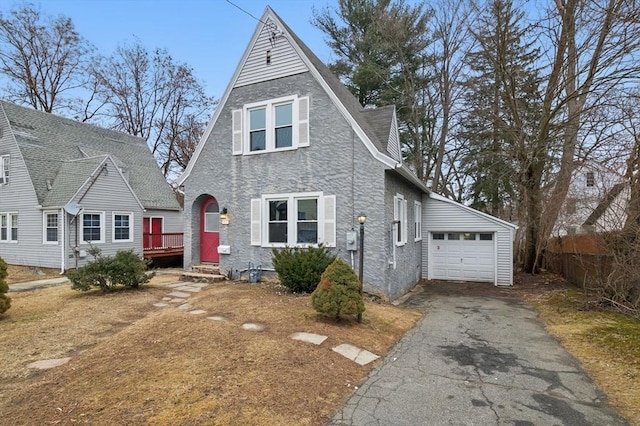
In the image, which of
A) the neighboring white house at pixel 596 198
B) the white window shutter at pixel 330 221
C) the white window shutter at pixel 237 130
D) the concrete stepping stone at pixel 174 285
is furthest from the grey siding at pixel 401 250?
the concrete stepping stone at pixel 174 285

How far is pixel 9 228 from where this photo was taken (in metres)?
16.6

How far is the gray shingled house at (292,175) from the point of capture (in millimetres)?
9781

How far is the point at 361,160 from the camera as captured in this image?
32.2ft

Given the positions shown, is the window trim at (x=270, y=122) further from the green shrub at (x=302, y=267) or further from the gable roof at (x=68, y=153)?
the gable roof at (x=68, y=153)

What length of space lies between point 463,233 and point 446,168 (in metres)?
11.8

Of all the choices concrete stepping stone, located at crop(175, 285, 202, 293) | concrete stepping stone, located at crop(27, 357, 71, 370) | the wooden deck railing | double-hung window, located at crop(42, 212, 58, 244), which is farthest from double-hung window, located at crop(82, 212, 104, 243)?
concrete stepping stone, located at crop(27, 357, 71, 370)

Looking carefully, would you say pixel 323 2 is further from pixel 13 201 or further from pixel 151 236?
pixel 13 201

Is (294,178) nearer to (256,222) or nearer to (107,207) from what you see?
(256,222)

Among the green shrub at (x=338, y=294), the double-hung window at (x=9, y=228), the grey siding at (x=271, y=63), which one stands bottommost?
the green shrub at (x=338, y=294)

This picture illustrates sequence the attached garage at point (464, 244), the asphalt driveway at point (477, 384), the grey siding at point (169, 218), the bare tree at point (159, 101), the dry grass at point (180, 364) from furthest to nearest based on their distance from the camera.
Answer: the bare tree at point (159, 101) → the grey siding at point (169, 218) → the attached garage at point (464, 244) → the asphalt driveway at point (477, 384) → the dry grass at point (180, 364)

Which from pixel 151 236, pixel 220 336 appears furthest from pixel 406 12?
pixel 220 336

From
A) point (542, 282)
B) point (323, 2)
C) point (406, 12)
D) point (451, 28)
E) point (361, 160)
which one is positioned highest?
point (323, 2)

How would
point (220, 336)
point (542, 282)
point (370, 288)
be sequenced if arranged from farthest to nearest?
1. point (542, 282)
2. point (370, 288)
3. point (220, 336)

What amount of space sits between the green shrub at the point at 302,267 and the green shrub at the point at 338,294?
223cm
